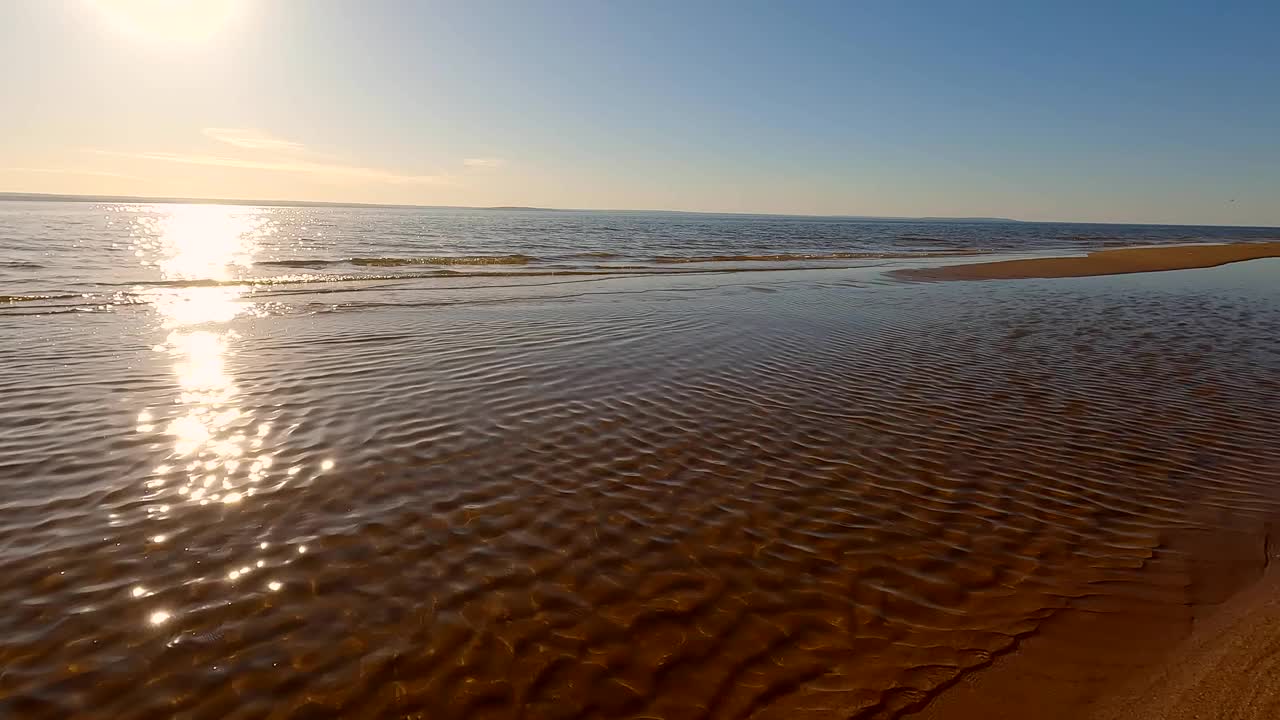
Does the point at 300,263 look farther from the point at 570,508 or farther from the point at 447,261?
the point at 570,508

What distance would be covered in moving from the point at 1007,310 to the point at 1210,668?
61.4 ft

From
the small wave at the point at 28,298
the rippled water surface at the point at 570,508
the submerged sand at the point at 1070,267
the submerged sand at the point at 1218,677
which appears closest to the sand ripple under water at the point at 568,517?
the rippled water surface at the point at 570,508

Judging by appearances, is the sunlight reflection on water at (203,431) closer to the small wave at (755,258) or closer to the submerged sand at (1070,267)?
the small wave at (755,258)

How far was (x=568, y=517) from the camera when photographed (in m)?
6.18

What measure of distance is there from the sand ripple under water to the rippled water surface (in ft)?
A: 0.11

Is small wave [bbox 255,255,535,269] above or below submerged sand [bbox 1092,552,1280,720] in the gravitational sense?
above

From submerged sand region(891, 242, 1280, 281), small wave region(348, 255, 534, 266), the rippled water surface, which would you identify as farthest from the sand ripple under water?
small wave region(348, 255, 534, 266)

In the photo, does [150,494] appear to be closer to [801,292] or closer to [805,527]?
[805,527]

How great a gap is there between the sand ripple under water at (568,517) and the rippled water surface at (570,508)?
0.11ft

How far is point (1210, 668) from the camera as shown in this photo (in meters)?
4.16

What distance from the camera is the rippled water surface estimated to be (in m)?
4.16

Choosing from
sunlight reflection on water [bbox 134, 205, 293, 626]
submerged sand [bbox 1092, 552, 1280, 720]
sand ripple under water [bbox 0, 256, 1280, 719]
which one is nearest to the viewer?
submerged sand [bbox 1092, 552, 1280, 720]

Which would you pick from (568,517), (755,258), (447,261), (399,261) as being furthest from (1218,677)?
(755,258)

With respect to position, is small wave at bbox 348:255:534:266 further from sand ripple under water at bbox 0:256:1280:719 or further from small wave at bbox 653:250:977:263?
sand ripple under water at bbox 0:256:1280:719
